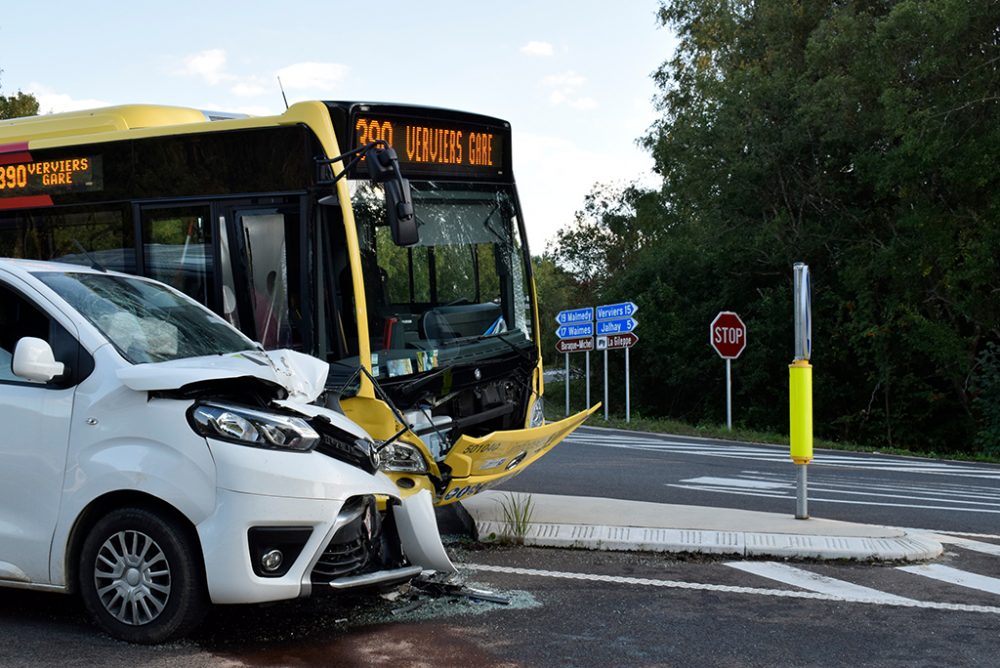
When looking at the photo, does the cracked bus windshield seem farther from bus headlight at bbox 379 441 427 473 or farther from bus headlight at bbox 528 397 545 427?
bus headlight at bbox 379 441 427 473

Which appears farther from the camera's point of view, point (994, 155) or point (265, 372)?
point (994, 155)

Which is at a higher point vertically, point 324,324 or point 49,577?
point 324,324

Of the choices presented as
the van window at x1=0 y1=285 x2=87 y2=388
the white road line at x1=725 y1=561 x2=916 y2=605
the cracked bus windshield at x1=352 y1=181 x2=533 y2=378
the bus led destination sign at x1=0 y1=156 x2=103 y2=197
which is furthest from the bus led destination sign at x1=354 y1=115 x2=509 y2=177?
the white road line at x1=725 y1=561 x2=916 y2=605

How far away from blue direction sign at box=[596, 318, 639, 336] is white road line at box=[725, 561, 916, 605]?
974 inches

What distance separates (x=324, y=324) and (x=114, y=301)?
175 centimetres

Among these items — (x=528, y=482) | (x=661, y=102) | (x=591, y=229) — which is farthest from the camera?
(x=591, y=229)

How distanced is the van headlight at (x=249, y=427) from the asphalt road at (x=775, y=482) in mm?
6886

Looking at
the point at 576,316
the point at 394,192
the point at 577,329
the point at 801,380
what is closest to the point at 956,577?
the point at 801,380

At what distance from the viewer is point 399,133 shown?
28.8ft

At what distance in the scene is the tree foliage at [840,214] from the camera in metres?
27.9

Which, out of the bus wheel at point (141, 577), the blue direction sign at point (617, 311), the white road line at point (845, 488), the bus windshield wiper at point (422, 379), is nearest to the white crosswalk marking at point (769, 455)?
the white road line at point (845, 488)

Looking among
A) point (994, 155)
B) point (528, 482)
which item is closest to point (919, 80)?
point (994, 155)

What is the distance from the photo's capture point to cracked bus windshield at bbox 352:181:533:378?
26.9 ft

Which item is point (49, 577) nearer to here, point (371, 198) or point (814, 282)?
point (371, 198)
